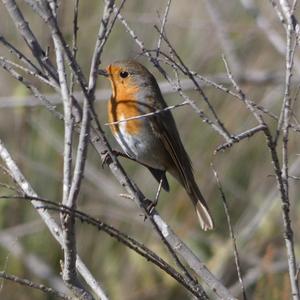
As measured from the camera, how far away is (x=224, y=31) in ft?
17.9

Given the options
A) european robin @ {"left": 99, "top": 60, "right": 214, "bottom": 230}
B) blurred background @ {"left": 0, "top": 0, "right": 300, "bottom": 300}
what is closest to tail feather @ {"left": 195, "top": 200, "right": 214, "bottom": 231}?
european robin @ {"left": 99, "top": 60, "right": 214, "bottom": 230}

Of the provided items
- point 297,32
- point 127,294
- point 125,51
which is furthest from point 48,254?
point 297,32

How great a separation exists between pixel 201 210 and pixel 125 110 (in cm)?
73

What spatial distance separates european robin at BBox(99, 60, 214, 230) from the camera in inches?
174

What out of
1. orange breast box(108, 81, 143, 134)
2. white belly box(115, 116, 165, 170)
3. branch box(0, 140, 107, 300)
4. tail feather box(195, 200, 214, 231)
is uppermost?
orange breast box(108, 81, 143, 134)

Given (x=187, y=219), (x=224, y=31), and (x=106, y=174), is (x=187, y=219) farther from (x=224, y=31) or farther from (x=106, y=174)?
(x=224, y=31)

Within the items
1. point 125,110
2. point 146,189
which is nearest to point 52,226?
point 125,110

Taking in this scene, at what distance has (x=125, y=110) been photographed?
14.4ft

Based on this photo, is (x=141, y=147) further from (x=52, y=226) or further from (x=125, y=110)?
(x=52, y=226)

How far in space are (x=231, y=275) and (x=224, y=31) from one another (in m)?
1.96

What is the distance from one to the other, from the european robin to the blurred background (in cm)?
123

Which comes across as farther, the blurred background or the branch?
the blurred background

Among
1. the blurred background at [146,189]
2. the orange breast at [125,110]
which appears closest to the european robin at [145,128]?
the orange breast at [125,110]

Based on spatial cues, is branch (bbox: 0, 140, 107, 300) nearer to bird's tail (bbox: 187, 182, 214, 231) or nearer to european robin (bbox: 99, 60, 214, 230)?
european robin (bbox: 99, 60, 214, 230)
